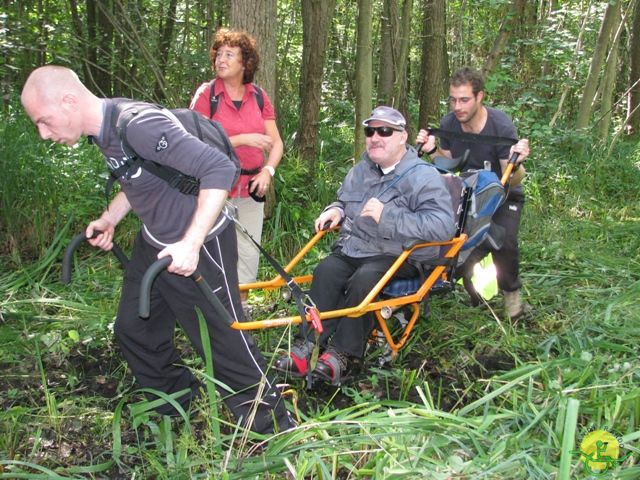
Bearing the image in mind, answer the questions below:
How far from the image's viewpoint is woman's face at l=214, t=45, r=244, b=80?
412 centimetres

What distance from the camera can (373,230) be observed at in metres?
3.85

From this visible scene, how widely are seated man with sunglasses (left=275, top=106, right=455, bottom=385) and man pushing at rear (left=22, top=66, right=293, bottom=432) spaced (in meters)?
0.58

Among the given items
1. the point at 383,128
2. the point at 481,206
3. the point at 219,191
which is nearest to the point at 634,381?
the point at 481,206

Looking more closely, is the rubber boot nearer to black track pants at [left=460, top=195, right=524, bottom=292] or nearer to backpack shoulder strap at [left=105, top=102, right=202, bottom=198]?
black track pants at [left=460, top=195, right=524, bottom=292]

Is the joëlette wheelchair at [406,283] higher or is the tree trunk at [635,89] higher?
the tree trunk at [635,89]

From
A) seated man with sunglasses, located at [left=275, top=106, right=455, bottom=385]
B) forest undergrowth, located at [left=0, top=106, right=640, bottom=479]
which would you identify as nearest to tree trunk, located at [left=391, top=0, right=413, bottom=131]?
forest undergrowth, located at [left=0, top=106, right=640, bottom=479]

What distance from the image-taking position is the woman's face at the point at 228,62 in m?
4.12

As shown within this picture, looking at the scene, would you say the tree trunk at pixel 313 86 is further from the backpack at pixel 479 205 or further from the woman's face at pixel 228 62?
the backpack at pixel 479 205

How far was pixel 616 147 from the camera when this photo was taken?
9.54m

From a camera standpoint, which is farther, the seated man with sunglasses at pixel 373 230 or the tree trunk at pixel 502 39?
the tree trunk at pixel 502 39

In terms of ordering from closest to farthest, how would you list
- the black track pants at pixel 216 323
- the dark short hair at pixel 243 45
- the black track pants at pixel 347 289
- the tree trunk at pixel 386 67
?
the black track pants at pixel 216 323 → the black track pants at pixel 347 289 → the dark short hair at pixel 243 45 → the tree trunk at pixel 386 67

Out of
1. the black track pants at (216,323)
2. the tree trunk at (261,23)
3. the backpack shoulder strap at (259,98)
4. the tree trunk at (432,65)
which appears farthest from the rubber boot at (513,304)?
the tree trunk at (432,65)

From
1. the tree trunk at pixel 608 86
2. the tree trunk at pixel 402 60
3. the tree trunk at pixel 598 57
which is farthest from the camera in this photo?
the tree trunk at pixel 608 86

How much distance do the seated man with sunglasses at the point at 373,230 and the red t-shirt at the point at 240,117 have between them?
64 centimetres
